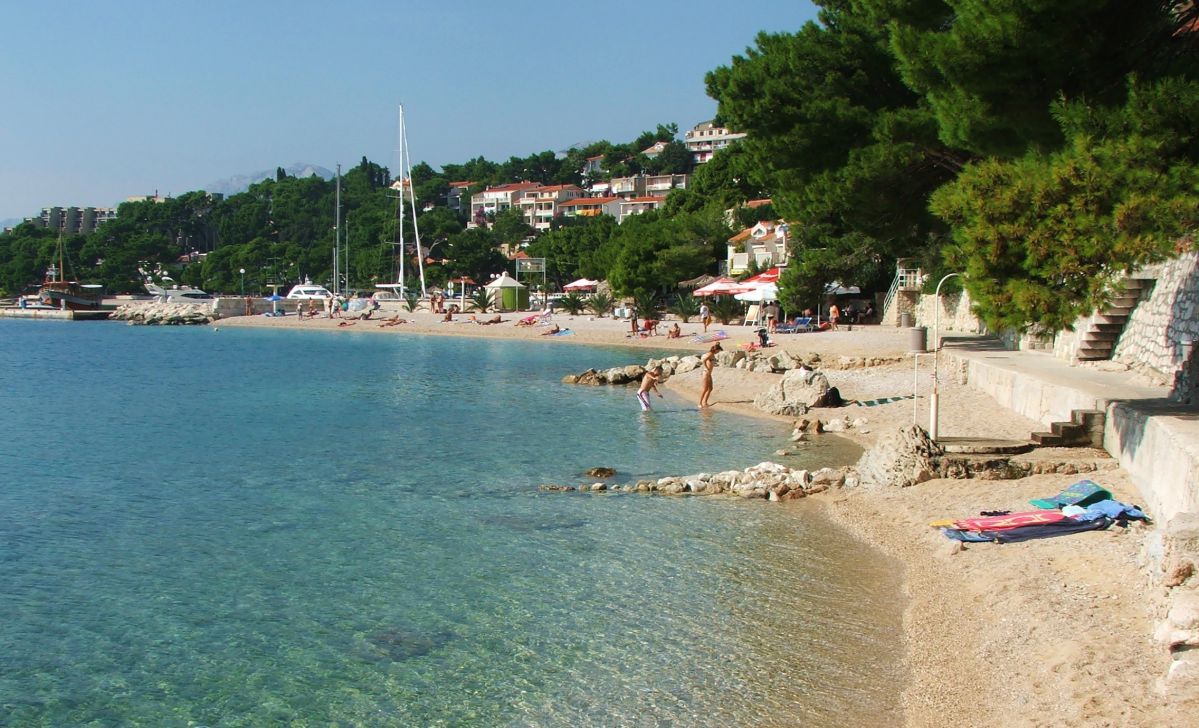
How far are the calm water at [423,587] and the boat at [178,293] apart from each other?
307 feet

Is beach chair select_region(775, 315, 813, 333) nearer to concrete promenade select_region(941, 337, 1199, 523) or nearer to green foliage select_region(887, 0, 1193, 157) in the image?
concrete promenade select_region(941, 337, 1199, 523)

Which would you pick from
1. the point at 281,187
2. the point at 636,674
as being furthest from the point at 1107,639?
the point at 281,187

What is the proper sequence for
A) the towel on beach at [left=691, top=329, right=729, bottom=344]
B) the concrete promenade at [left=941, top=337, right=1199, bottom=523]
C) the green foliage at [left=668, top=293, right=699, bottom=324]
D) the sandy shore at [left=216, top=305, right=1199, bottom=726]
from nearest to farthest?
1. the sandy shore at [left=216, top=305, right=1199, bottom=726]
2. the concrete promenade at [left=941, top=337, right=1199, bottom=523]
3. the towel on beach at [left=691, top=329, right=729, bottom=344]
4. the green foliage at [left=668, top=293, right=699, bottom=324]

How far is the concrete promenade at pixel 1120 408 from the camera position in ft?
33.2

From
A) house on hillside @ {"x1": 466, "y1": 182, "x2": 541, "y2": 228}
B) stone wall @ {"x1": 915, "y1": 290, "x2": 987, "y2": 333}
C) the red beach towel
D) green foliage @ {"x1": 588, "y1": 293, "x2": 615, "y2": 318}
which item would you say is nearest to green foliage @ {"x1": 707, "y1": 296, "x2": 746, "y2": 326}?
stone wall @ {"x1": 915, "y1": 290, "x2": 987, "y2": 333}

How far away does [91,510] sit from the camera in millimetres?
15578

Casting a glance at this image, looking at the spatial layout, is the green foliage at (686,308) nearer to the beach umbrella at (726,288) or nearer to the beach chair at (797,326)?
the beach umbrella at (726,288)

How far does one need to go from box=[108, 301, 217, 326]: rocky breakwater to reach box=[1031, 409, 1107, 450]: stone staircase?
81.3m

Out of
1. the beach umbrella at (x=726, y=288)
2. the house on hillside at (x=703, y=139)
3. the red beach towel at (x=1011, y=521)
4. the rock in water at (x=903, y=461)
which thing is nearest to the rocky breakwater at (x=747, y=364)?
the beach umbrella at (x=726, y=288)

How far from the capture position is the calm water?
8211 millimetres

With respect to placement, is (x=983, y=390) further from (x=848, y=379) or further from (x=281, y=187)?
(x=281, y=187)

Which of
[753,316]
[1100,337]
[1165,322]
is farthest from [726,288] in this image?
[1165,322]

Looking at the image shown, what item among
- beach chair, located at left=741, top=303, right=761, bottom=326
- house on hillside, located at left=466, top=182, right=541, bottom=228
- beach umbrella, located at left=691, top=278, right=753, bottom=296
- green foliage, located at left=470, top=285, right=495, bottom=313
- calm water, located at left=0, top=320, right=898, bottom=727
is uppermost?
house on hillside, located at left=466, top=182, right=541, bottom=228

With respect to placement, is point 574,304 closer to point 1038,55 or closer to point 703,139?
point 1038,55
